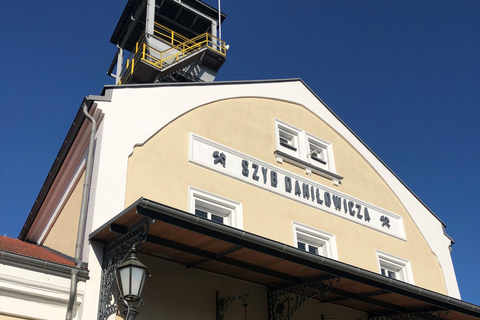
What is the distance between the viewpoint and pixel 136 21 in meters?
20.4

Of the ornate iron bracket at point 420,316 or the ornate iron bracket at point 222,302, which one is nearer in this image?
the ornate iron bracket at point 222,302

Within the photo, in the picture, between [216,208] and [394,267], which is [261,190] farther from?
[394,267]

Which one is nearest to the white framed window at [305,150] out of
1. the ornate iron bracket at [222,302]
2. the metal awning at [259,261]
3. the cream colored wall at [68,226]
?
Result: the metal awning at [259,261]

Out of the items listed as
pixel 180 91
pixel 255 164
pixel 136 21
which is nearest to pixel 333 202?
pixel 255 164

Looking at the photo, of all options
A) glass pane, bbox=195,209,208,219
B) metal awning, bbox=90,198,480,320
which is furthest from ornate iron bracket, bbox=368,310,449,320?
glass pane, bbox=195,209,208,219

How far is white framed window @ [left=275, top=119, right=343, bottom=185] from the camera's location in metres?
12.5

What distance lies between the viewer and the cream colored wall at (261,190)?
32.1 feet

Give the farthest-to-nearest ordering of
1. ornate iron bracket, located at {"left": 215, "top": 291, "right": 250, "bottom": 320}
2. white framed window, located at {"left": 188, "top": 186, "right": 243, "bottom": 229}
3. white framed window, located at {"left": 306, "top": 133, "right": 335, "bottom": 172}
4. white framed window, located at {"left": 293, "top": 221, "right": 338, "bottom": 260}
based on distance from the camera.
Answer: white framed window, located at {"left": 306, "top": 133, "right": 335, "bottom": 172} < white framed window, located at {"left": 293, "top": 221, "right": 338, "bottom": 260} < white framed window, located at {"left": 188, "top": 186, "right": 243, "bottom": 229} < ornate iron bracket, located at {"left": 215, "top": 291, "right": 250, "bottom": 320}

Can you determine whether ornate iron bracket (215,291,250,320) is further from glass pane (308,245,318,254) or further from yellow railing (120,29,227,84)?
yellow railing (120,29,227,84)

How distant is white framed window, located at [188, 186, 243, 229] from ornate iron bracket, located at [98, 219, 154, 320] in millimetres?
2206

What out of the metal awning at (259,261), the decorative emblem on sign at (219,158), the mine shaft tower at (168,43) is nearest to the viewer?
the metal awning at (259,261)

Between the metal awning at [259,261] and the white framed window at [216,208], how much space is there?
1.25 metres

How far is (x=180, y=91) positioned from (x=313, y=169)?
366 centimetres

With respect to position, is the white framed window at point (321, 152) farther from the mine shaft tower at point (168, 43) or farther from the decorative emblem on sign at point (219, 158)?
the mine shaft tower at point (168, 43)
